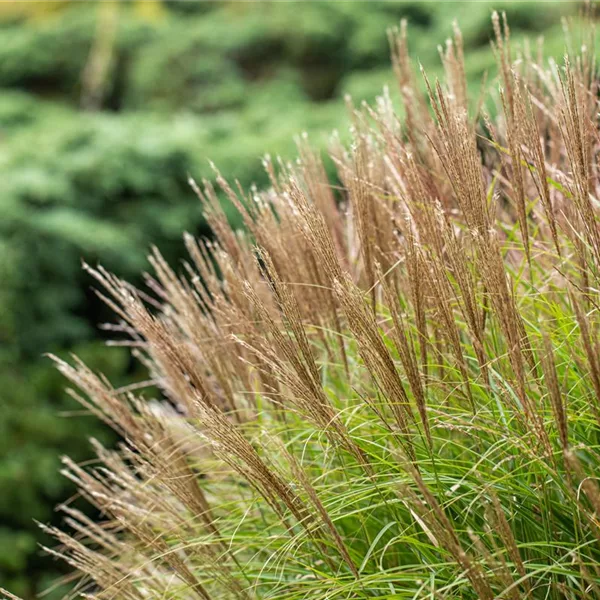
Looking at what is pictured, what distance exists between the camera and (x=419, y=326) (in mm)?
1329

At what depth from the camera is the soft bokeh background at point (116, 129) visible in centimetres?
395

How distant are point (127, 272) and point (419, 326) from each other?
367 centimetres

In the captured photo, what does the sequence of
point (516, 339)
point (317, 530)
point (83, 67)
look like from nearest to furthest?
point (516, 339), point (317, 530), point (83, 67)

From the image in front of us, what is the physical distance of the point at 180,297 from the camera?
1.83 meters

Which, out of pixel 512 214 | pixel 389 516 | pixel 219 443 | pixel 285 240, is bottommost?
pixel 389 516

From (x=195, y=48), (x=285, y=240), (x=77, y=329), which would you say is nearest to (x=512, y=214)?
(x=285, y=240)

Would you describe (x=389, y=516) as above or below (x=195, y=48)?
below

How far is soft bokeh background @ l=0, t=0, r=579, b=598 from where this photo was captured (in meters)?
3.95

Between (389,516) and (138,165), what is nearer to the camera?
(389,516)

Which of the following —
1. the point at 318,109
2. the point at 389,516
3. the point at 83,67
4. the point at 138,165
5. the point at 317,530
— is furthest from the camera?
the point at 83,67

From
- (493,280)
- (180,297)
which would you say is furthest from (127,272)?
(493,280)

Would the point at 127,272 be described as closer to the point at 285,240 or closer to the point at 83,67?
the point at 285,240

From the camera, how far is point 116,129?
210 inches

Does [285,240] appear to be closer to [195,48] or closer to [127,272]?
[127,272]
